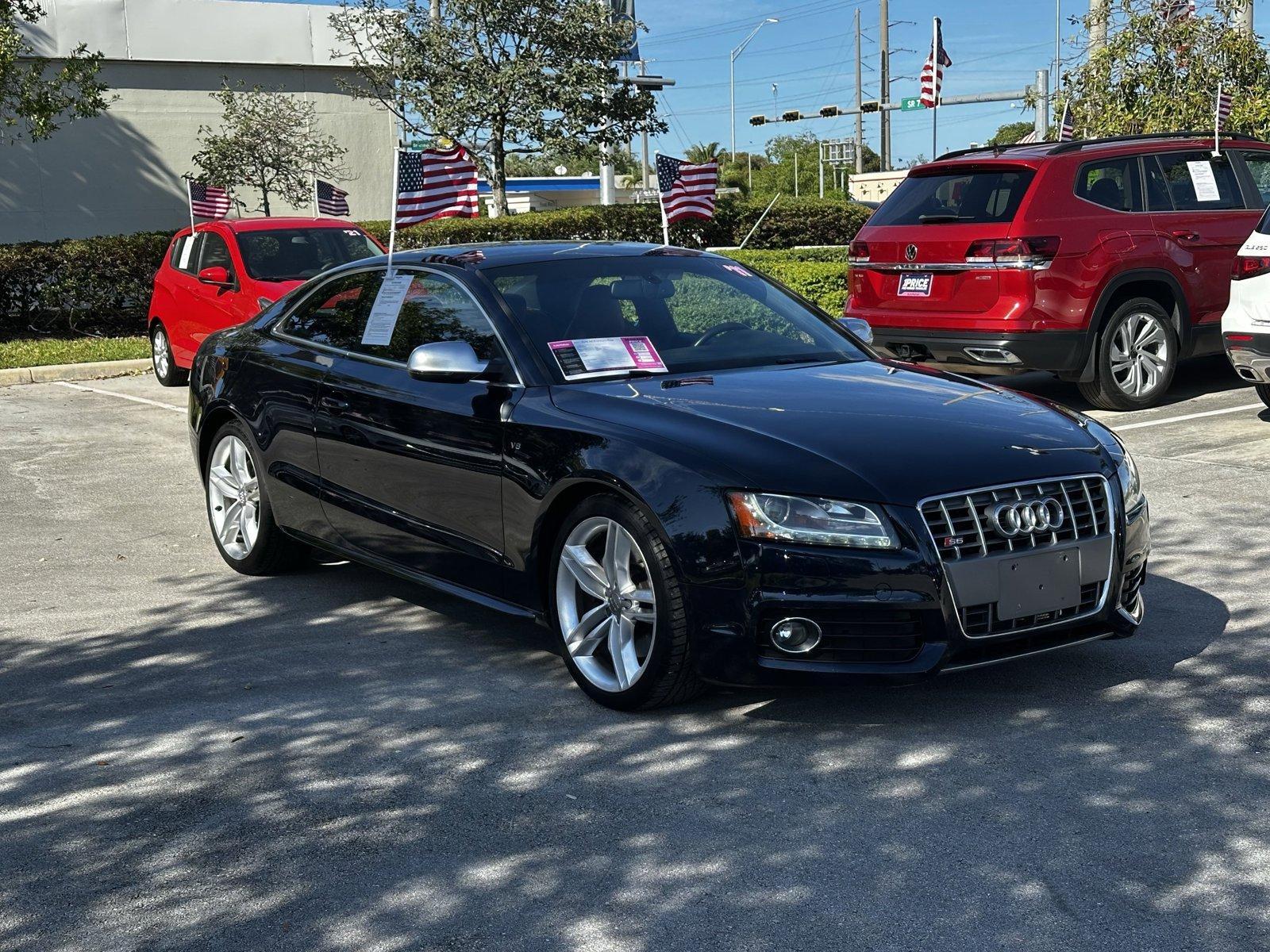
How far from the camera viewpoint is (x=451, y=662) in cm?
555

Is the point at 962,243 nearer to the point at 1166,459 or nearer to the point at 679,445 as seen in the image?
the point at 1166,459

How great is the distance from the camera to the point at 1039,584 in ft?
14.9

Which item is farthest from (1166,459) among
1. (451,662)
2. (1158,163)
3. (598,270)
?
(451,662)

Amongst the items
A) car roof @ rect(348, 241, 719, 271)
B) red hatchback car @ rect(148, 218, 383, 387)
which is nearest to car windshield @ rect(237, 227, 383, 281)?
red hatchback car @ rect(148, 218, 383, 387)

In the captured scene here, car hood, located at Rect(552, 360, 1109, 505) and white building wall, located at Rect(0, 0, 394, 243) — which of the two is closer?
car hood, located at Rect(552, 360, 1109, 505)

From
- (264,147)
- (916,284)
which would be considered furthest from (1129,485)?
(264,147)

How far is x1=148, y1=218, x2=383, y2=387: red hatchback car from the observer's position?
1378 cm

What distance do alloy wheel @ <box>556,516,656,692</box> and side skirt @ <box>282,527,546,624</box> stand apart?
0.67 ft

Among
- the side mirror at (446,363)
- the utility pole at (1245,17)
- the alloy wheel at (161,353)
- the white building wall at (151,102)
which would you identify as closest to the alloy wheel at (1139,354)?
the side mirror at (446,363)

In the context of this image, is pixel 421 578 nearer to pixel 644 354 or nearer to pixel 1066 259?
pixel 644 354

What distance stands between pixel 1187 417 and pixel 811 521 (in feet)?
22.6

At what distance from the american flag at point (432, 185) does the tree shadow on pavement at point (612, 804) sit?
5.20 meters

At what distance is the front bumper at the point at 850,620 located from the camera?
4.36 metres

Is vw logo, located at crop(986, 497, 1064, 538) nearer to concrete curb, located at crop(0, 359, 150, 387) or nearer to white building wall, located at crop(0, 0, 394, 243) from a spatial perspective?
concrete curb, located at crop(0, 359, 150, 387)
